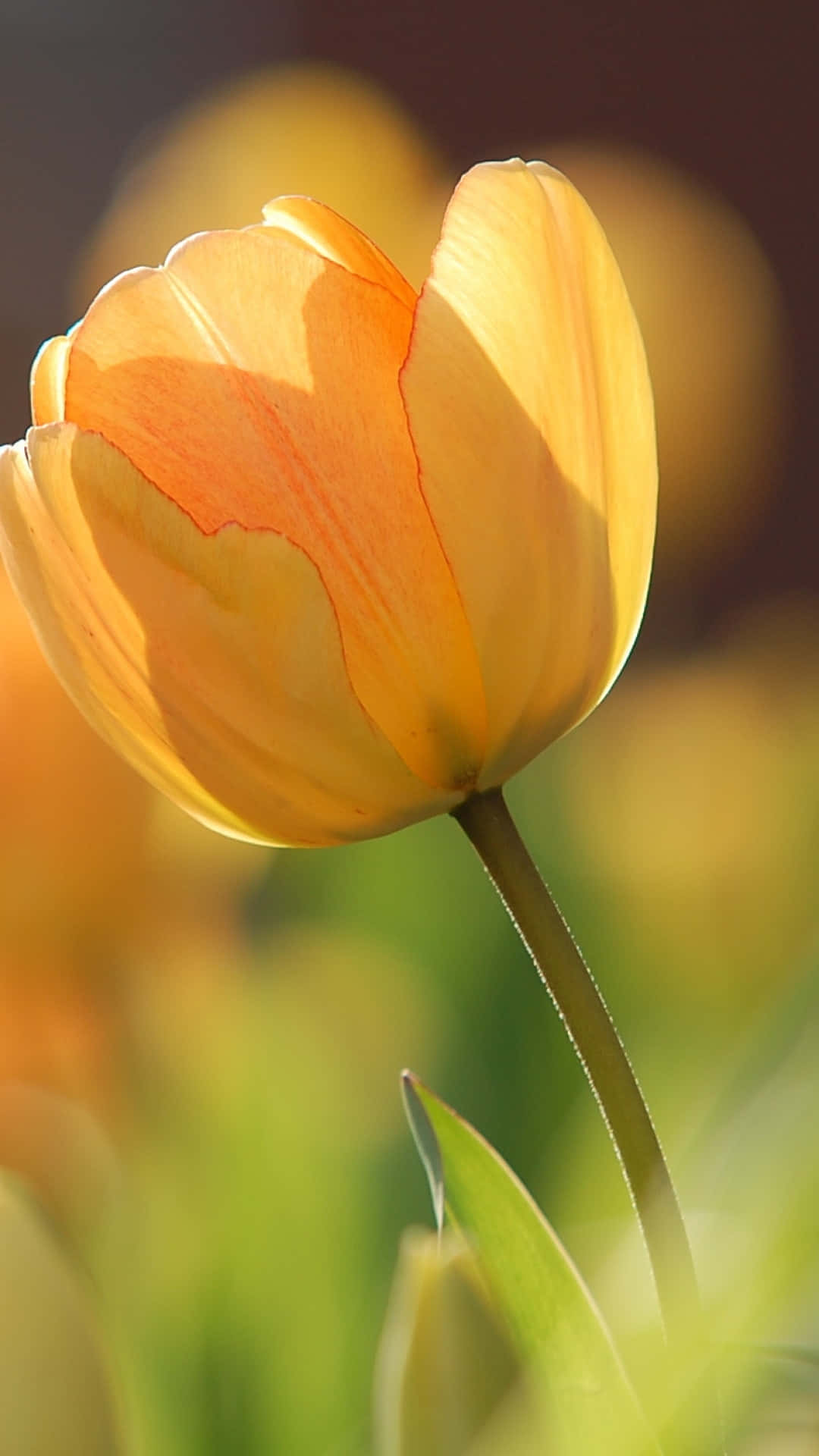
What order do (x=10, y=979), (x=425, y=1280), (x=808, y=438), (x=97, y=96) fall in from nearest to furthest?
(x=425, y=1280), (x=10, y=979), (x=808, y=438), (x=97, y=96)

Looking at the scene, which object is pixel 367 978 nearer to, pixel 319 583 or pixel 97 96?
pixel 319 583

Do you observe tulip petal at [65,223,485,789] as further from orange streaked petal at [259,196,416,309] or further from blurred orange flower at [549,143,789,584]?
blurred orange flower at [549,143,789,584]

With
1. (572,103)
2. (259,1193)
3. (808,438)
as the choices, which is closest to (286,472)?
(259,1193)

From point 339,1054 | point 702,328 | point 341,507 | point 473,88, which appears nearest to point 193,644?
point 341,507

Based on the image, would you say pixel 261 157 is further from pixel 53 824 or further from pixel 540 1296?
pixel 540 1296

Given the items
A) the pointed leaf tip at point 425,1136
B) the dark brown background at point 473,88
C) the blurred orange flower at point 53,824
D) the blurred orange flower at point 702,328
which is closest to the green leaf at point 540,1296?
the pointed leaf tip at point 425,1136

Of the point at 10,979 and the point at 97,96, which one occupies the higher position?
the point at 97,96

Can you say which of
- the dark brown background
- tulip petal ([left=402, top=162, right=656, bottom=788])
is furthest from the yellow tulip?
the dark brown background

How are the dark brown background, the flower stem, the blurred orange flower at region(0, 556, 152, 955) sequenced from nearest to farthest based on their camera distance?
the flower stem, the blurred orange flower at region(0, 556, 152, 955), the dark brown background
